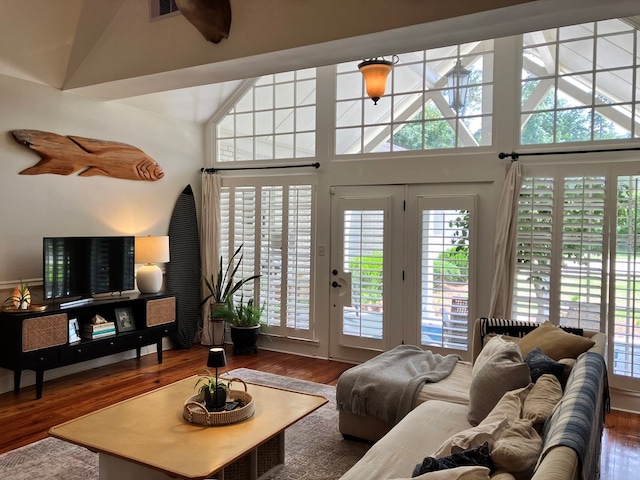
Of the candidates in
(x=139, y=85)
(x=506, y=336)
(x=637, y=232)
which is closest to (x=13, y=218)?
(x=139, y=85)

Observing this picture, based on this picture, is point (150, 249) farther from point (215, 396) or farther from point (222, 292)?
point (215, 396)

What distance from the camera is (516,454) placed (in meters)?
1.62

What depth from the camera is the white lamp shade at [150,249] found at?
16.8ft

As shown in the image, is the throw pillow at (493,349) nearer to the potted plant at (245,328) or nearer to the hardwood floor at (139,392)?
the hardwood floor at (139,392)

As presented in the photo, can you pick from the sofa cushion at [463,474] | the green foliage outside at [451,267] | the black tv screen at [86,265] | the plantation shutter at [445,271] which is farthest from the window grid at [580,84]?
the black tv screen at [86,265]

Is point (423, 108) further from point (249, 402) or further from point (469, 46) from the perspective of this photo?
point (249, 402)

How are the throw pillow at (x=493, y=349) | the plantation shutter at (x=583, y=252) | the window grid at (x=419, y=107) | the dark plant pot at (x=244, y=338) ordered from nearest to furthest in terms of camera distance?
1. the throw pillow at (x=493, y=349)
2. the plantation shutter at (x=583, y=252)
3. the window grid at (x=419, y=107)
4. the dark plant pot at (x=244, y=338)

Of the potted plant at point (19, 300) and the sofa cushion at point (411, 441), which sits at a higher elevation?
the potted plant at point (19, 300)

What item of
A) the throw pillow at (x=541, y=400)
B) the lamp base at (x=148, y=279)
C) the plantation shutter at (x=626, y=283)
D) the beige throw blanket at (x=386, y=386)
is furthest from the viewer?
the lamp base at (x=148, y=279)

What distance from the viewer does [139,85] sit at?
173 inches

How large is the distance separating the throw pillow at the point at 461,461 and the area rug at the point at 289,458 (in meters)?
1.46

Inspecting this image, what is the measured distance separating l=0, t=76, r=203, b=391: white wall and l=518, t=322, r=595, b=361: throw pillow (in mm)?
4070

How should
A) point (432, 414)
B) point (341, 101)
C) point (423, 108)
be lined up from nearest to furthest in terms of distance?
point (432, 414), point (423, 108), point (341, 101)

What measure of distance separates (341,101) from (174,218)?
7.69 ft
